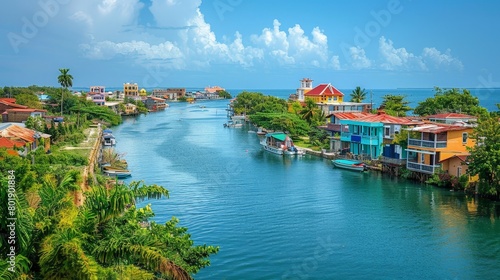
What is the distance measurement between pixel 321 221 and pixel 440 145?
46.0ft

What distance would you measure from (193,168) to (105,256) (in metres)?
36.0

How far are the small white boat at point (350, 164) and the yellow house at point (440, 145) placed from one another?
5.90m

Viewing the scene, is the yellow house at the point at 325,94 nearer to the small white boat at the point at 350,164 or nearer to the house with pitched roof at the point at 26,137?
the small white boat at the point at 350,164

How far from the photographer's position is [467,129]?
38.7 metres

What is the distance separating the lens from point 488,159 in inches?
1256

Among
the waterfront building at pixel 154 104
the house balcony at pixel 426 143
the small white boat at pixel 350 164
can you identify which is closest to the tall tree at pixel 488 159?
the house balcony at pixel 426 143

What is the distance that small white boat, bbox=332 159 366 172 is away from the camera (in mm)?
45094

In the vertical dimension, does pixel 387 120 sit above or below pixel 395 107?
below

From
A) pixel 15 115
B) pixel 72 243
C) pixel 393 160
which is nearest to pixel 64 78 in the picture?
pixel 15 115

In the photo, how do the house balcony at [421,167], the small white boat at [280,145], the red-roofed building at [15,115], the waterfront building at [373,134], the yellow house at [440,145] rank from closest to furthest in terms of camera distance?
the yellow house at [440,145]
the house balcony at [421,167]
the waterfront building at [373,134]
the small white boat at [280,145]
the red-roofed building at [15,115]

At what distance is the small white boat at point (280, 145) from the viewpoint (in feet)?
183

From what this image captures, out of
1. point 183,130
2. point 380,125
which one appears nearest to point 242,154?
point 380,125

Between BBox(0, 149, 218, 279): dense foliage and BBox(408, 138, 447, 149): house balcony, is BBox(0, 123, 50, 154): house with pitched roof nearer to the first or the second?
BBox(0, 149, 218, 279): dense foliage

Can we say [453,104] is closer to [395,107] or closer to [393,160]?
[395,107]
